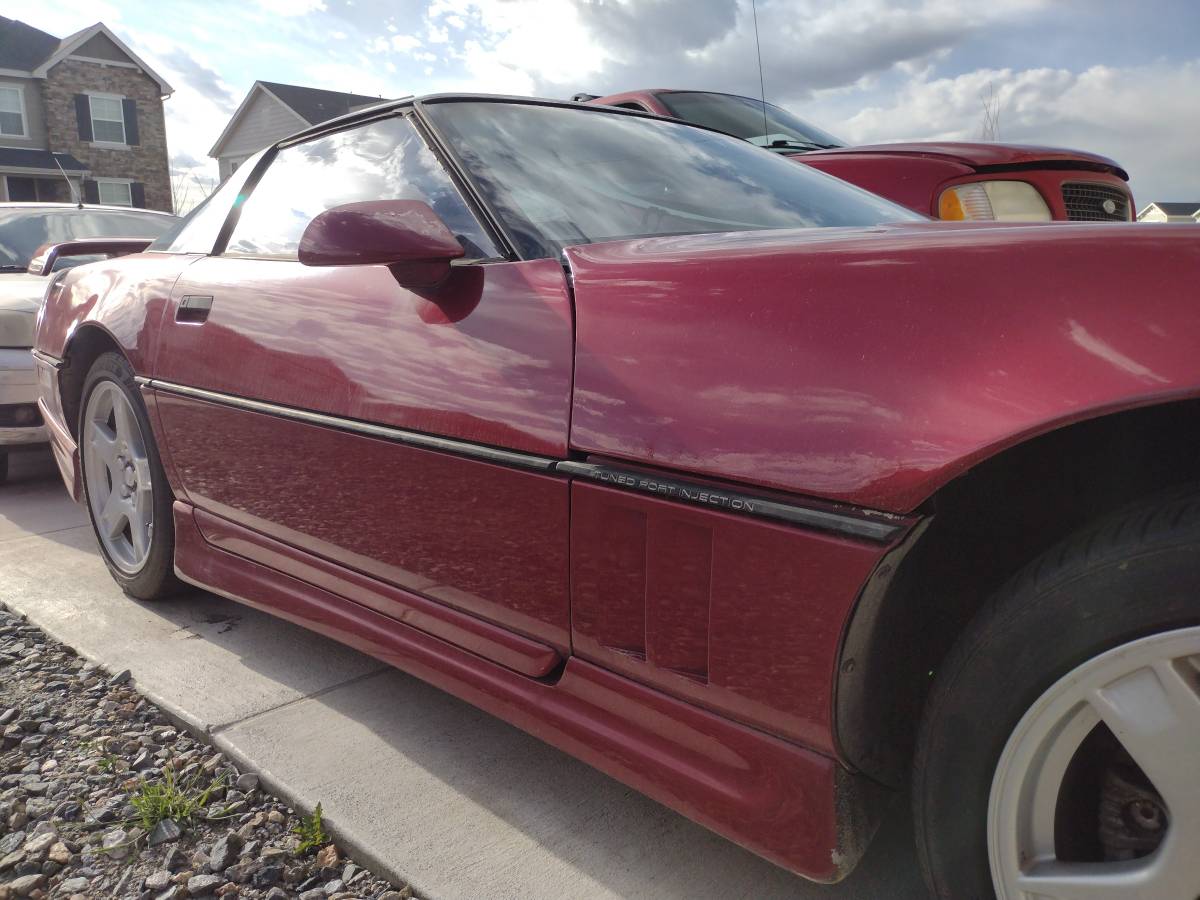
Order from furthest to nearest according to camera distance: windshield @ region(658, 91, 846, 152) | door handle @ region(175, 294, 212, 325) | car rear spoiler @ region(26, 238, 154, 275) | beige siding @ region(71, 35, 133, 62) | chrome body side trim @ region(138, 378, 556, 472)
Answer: beige siding @ region(71, 35, 133, 62), windshield @ region(658, 91, 846, 152), car rear spoiler @ region(26, 238, 154, 275), door handle @ region(175, 294, 212, 325), chrome body side trim @ region(138, 378, 556, 472)

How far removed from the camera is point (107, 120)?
1120 inches

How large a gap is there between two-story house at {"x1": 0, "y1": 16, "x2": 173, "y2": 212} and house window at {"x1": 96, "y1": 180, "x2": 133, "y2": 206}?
3cm

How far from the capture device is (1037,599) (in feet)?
3.58

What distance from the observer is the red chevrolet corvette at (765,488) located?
1057 mm

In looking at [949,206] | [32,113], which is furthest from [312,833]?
[32,113]

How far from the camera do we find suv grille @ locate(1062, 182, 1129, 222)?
4.21 meters

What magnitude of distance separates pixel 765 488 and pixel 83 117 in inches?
1267

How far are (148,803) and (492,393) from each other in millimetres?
1042

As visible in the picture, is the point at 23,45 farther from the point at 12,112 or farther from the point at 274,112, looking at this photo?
the point at 274,112

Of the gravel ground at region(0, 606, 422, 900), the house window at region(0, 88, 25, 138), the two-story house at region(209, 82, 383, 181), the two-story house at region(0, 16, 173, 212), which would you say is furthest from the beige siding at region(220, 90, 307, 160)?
the gravel ground at region(0, 606, 422, 900)

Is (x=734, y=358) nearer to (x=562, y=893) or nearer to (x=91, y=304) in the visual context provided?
(x=562, y=893)

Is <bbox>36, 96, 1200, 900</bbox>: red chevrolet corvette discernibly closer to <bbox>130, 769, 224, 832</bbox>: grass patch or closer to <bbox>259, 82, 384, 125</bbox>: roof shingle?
<bbox>130, 769, 224, 832</bbox>: grass patch

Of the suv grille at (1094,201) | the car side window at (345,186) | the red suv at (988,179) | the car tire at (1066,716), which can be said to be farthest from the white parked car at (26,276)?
the suv grille at (1094,201)

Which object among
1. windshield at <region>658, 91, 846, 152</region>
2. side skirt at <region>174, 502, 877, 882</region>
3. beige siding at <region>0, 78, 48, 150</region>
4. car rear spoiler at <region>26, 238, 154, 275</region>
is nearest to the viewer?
side skirt at <region>174, 502, 877, 882</region>
